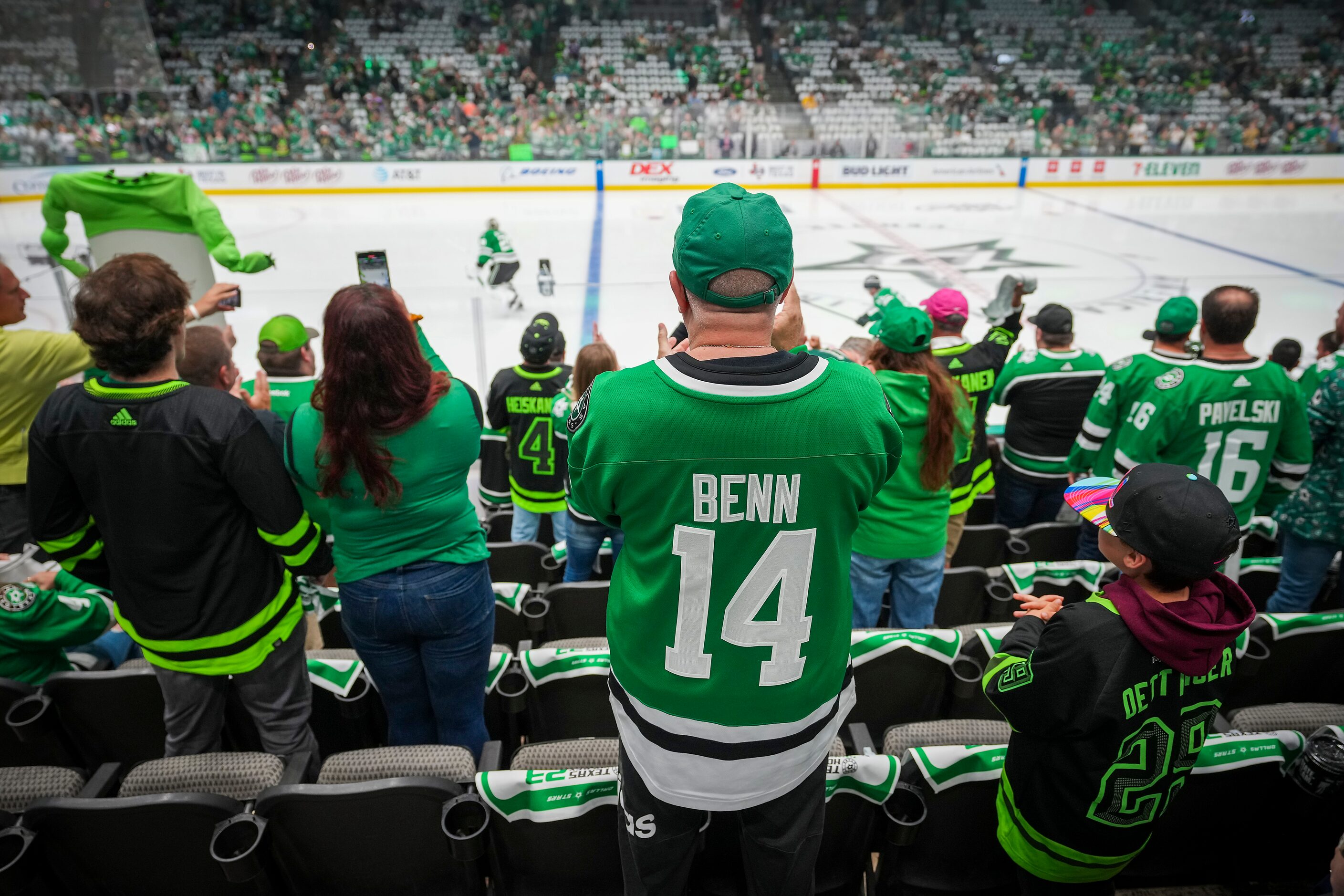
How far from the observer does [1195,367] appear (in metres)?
2.54

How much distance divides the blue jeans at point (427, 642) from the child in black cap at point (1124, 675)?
3.69ft

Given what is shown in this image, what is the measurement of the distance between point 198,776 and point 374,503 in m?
0.61

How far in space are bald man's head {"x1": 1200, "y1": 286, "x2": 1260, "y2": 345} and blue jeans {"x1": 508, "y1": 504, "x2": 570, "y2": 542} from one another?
2500mm

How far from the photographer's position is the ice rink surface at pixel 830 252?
24.3 feet

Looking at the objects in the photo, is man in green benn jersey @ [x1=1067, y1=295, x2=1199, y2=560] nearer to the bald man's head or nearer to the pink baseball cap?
the bald man's head

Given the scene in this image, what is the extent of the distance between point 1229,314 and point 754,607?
83.4 inches

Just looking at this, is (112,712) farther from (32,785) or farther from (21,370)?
(21,370)

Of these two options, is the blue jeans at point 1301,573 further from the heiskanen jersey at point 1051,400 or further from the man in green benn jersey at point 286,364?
the man in green benn jersey at point 286,364

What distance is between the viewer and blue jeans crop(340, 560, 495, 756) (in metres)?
1.79

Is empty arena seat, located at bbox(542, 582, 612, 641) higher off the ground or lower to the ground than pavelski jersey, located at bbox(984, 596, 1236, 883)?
lower

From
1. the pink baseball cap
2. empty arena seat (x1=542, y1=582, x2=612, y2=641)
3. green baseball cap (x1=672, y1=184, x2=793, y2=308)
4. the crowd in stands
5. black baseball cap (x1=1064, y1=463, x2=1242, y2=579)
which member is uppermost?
the crowd in stands

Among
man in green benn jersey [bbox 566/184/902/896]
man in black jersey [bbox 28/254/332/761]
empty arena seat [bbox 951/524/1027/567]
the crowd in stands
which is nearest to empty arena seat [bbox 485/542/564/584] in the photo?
man in black jersey [bbox 28/254/332/761]

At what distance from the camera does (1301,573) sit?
2867 millimetres

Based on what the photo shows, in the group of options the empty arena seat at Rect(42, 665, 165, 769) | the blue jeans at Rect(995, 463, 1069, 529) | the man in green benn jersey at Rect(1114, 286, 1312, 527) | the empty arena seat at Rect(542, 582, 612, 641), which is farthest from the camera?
the blue jeans at Rect(995, 463, 1069, 529)
